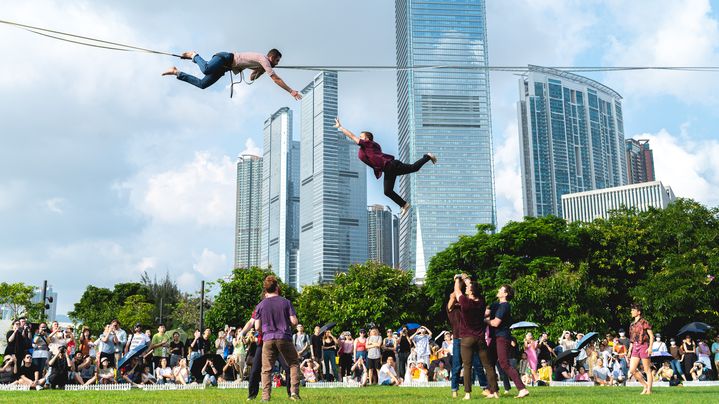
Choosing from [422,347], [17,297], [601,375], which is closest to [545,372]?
[601,375]

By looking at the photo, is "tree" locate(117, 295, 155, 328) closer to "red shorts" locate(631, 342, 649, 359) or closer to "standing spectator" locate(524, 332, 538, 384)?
"standing spectator" locate(524, 332, 538, 384)

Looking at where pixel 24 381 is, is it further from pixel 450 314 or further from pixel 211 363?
pixel 450 314

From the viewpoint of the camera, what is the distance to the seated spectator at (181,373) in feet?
65.9

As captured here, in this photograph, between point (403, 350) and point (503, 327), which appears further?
point (403, 350)

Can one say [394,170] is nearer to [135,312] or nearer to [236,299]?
[236,299]

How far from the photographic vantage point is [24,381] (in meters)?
17.9

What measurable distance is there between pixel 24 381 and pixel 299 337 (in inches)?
305

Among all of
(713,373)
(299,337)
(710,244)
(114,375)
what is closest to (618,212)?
(710,244)

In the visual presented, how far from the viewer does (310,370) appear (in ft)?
69.8

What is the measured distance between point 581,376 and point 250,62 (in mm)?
15817

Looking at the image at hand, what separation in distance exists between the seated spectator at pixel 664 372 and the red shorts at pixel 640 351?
8.52 m

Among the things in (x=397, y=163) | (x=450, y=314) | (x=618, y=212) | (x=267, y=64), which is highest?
(x=618, y=212)

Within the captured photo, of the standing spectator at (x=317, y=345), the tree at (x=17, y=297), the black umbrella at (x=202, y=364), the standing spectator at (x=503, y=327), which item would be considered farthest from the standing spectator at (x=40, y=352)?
the tree at (x=17, y=297)

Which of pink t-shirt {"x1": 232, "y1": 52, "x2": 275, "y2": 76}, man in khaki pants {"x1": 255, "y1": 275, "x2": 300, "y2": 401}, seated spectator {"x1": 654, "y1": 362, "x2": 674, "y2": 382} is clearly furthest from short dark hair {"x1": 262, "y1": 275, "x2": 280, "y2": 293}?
seated spectator {"x1": 654, "y1": 362, "x2": 674, "y2": 382}
